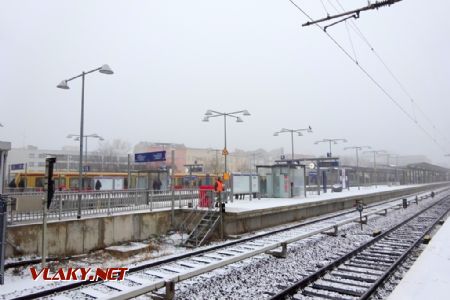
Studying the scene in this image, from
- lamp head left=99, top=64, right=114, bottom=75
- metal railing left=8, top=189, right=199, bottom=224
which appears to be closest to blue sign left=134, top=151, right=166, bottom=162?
metal railing left=8, top=189, right=199, bottom=224

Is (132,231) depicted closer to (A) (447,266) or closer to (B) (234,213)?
(B) (234,213)

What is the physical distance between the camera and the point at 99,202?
13883 millimetres

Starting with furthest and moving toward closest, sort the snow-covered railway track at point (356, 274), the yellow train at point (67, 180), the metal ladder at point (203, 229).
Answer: the yellow train at point (67, 180)
the metal ladder at point (203, 229)
the snow-covered railway track at point (356, 274)

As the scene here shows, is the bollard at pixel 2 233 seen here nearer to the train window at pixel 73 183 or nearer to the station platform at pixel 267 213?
the station platform at pixel 267 213

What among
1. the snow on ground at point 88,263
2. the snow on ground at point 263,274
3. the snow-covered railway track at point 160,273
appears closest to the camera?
the snow-covered railway track at point 160,273

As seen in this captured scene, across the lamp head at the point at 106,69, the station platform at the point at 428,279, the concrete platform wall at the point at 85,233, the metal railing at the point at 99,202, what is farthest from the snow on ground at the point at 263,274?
the lamp head at the point at 106,69

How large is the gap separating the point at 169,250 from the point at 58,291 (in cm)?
619

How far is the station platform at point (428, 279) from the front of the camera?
235 inches

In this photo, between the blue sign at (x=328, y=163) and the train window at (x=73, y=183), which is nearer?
the train window at (x=73, y=183)

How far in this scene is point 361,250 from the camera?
10781mm

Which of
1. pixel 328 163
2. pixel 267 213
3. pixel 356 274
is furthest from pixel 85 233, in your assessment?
pixel 328 163

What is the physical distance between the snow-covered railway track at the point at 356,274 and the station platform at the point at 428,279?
57cm

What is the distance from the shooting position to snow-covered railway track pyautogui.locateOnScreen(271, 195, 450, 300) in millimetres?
6875

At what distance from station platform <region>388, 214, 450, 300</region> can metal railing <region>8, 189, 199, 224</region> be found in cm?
1014
